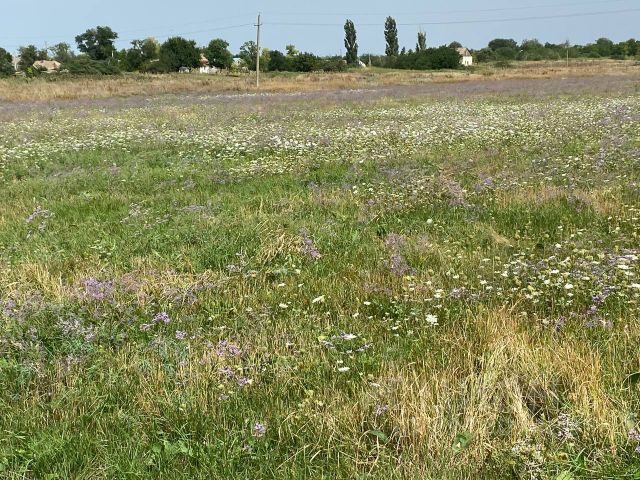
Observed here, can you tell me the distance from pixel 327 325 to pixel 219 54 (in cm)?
12857

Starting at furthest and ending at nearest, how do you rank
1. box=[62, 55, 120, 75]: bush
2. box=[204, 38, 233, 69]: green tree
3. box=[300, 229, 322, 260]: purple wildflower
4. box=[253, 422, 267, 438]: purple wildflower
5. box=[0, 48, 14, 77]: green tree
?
box=[204, 38, 233, 69]: green tree, box=[0, 48, 14, 77]: green tree, box=[62, 55, 120, 75]: bush, box=[300, 229, 322, 260]: purple wildflower, box=[253, 422, 267, 438]: purple wildflower

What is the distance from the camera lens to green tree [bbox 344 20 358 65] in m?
138

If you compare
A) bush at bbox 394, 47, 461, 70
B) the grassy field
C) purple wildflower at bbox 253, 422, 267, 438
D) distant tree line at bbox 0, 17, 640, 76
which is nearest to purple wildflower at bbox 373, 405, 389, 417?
the grassy field

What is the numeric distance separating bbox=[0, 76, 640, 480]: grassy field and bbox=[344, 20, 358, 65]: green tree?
444 feet

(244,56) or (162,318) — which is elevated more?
(244,56)

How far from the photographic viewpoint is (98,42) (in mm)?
139500

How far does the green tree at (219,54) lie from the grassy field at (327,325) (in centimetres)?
12000

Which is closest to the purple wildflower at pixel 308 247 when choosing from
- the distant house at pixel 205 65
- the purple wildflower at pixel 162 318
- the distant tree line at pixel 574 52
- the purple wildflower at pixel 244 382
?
the purple wildflower at pixel 162 318

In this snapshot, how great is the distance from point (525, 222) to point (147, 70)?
107m

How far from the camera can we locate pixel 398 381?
3854 mm

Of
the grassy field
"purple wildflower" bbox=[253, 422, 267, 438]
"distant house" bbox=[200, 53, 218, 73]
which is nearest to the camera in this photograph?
the grassy field

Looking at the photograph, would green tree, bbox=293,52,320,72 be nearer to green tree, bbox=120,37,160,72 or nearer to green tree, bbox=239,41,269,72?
green tree, bbox=239,41,269,72

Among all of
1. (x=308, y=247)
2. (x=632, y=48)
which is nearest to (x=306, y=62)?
(x=632, y=48)

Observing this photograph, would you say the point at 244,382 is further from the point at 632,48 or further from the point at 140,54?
the point at 632,48
